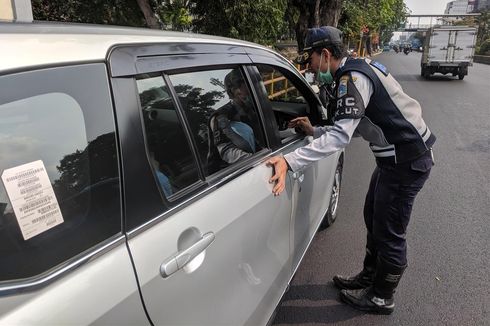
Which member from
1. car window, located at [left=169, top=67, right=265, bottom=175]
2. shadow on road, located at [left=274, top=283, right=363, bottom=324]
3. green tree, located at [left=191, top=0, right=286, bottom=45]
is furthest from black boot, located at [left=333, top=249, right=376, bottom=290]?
green tree, located at [left=191, top=0, right=286, bottom=45]

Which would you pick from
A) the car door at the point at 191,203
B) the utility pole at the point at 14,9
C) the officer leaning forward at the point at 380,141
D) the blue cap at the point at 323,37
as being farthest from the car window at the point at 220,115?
the utility pole at the point at 14,9

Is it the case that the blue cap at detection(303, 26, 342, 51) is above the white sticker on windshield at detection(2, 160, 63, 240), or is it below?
above

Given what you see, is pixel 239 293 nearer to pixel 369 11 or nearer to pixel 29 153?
pixel 29 153

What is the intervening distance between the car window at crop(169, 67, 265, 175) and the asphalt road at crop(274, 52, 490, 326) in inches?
54.7

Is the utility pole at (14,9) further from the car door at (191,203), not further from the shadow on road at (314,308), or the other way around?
the shadow on road at (314,308)

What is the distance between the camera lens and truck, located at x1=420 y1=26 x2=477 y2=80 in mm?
21625

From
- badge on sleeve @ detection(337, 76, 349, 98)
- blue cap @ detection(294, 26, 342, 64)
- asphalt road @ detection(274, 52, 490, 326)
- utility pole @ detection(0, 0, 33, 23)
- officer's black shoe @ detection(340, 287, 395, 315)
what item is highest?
utility pole @ detection(0, 0, 33, 23)

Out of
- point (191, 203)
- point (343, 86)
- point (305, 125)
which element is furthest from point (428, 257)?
point (191, 203)

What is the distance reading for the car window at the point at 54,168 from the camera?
0.98m

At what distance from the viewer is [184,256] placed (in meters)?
1.36

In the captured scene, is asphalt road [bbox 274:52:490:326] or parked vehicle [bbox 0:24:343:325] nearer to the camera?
parked vehicle [bbox 0:24:343:325]

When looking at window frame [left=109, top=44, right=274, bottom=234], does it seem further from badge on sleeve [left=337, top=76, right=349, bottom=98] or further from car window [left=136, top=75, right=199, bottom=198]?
badge on sleeve [left=337, top=76, right=349, bottom=98]

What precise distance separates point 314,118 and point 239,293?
1947 mm

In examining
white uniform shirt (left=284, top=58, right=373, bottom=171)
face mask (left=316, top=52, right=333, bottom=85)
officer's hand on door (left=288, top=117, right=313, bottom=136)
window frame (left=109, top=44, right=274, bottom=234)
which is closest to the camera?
window frame (left=109, top=44, right=274, bottom=234)
